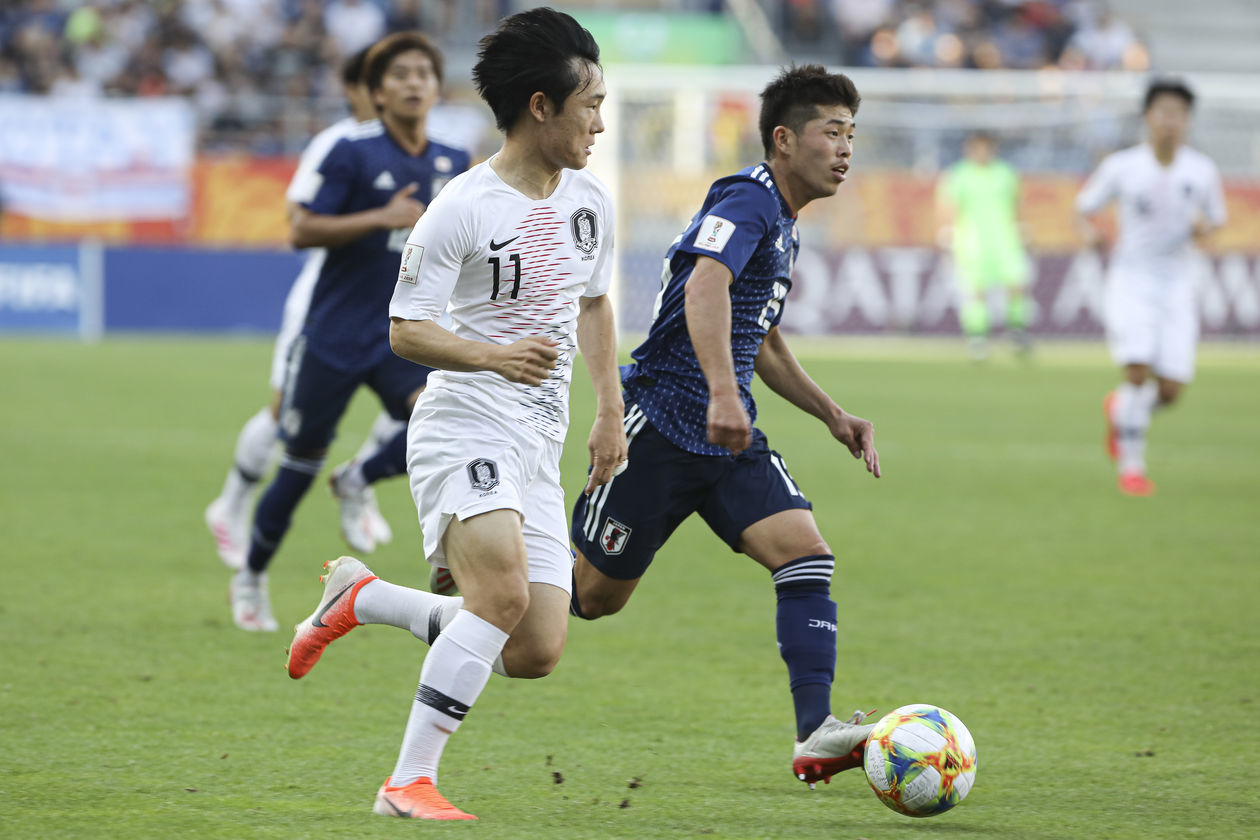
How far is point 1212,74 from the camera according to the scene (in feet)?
94.7

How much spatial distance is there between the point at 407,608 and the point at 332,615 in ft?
0.77

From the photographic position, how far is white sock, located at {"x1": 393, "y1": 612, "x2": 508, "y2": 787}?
12.6ft

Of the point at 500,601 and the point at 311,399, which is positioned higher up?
the point at 311,399

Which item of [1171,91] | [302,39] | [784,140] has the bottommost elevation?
[784,140]

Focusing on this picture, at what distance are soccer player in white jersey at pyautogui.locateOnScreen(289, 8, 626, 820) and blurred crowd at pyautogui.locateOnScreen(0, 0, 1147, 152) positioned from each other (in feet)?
65.4

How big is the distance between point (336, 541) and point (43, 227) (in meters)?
15.5

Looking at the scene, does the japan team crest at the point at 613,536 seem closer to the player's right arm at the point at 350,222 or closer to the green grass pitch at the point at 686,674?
the green grass pitch at the point at 686,674

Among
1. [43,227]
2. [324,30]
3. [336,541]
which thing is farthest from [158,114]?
[336,541]

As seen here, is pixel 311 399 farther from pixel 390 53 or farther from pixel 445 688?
pixel 445 688

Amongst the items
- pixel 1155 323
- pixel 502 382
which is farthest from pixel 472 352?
pixel 1155 323

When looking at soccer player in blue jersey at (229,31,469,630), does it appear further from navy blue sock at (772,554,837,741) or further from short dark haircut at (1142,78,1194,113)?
short dark haircut at (1142,78,1194,113)

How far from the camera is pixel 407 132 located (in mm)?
6559

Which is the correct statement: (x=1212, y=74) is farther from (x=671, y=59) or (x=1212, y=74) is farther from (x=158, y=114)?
(x=158, y=114)

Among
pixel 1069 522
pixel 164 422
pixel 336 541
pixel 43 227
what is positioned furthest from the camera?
pixel 43 227
